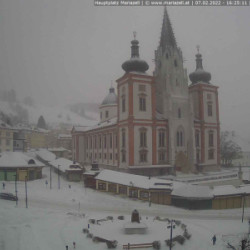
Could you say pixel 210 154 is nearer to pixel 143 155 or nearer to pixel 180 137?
pixel 180 137

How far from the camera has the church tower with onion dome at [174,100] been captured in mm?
28328

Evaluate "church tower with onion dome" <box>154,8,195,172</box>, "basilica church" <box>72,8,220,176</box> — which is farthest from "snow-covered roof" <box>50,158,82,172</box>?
"church tower with onion dome" <box>154,8,195,172</box>

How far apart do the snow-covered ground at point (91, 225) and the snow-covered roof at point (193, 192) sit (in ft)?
2.75

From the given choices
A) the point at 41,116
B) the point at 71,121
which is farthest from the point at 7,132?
the point at 71,121

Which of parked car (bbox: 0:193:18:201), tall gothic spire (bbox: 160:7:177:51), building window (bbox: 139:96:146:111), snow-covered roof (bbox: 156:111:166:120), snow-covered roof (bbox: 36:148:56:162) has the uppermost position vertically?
tall gothic spire (bbox: 160:7:177:51)

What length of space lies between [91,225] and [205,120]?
19993 mm

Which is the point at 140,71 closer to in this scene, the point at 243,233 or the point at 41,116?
the point at 41,116

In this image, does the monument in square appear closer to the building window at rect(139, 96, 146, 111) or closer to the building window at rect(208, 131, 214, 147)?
the building window at rect(139, 96, 146, 111)

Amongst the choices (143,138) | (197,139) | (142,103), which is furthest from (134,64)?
(197,139)

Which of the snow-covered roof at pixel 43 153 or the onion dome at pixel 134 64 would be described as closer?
the snow-covered roof at pixel 43 153

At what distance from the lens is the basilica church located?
26.6 meters

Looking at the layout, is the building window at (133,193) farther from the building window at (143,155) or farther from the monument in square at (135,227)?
the building window at (143,155)

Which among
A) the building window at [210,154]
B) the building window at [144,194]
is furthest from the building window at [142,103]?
the building window at [144,194]

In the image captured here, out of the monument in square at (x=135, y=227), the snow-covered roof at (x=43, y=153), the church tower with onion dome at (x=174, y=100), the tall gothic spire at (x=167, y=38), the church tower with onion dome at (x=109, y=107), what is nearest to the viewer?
the monument in square at (x=135, y=227)
